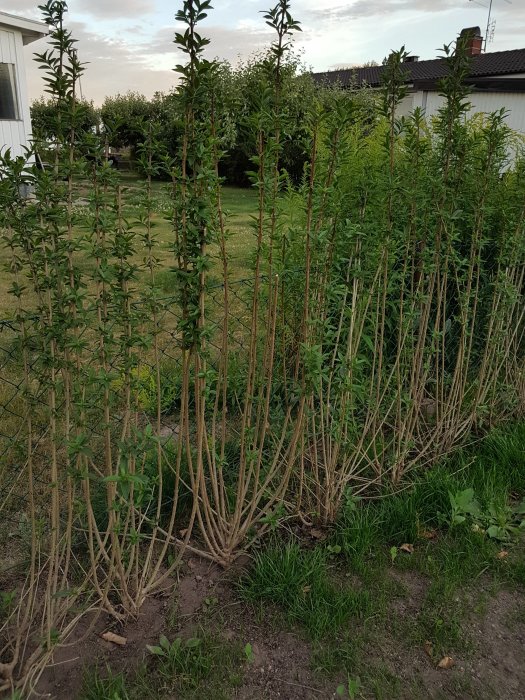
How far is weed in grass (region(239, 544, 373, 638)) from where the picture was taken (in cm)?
218

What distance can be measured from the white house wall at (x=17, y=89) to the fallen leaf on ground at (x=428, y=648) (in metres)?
12.8

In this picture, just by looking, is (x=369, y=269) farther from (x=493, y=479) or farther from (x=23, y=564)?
(x=23, y=564)

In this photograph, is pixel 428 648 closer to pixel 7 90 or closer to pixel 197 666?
pixel 197 666

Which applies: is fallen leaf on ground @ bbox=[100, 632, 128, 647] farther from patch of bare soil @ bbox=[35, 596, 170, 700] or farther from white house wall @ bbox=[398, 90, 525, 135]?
white house wall @ bbox=[398, 90, 525, 135]

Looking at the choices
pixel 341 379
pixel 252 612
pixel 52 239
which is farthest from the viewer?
pixel 341 379

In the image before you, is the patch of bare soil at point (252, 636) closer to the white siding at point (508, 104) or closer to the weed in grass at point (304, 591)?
the weed in grass at point (304, 591)

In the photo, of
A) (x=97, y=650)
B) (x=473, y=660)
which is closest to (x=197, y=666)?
(x=97, y=650)

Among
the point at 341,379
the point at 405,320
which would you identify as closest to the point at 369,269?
the point at 405,320

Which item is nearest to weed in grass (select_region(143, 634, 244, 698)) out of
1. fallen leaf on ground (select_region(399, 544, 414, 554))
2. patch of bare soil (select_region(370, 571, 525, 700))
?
patch of bare soil (select_region(370, 571, 525, 700))

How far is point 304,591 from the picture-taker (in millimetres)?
2287

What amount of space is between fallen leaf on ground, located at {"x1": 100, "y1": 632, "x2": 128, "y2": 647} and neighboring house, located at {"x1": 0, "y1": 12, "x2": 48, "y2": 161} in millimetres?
12374

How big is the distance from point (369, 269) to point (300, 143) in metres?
0.78

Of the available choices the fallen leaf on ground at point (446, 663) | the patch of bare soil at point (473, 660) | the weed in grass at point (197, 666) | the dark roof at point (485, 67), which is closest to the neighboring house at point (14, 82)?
the dark roof at point (485, 67)

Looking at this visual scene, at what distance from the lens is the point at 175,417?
368 centimetres
